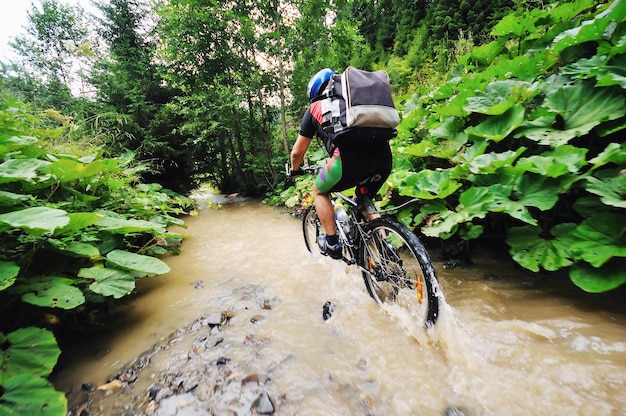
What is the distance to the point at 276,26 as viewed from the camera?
26.4ft

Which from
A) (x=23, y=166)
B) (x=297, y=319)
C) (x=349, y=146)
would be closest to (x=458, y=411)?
(x=297, y=319)

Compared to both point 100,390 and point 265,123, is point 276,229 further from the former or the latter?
point 265,123

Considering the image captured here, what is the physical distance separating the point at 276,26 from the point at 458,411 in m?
9.60

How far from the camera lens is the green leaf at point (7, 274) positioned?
58.1 inches

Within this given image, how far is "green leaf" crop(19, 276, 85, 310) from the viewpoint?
1649mm

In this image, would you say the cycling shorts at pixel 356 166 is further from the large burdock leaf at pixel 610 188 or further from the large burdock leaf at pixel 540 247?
the large burdock leaf at pixel 610 188

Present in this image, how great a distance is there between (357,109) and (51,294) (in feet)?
7.69

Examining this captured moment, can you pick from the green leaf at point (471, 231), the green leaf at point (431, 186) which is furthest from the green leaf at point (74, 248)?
the green leaf at point (471, 231)

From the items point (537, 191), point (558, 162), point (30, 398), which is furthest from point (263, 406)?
point (558, 162)

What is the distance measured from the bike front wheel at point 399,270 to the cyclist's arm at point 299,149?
0.92 metres

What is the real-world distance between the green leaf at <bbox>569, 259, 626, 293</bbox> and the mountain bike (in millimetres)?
927

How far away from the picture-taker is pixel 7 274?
1.52m

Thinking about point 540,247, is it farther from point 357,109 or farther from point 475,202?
point 357,109

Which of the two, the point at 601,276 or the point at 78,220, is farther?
the point at 78,220
